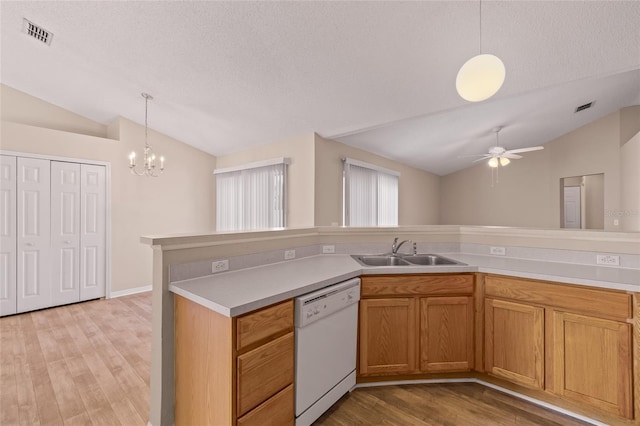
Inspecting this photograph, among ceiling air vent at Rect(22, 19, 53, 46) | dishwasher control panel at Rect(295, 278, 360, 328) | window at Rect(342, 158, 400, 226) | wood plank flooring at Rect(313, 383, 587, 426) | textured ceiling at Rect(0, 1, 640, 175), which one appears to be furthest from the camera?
window at Rect(342, 158, 400, 226)

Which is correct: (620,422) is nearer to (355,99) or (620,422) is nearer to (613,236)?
(613,236)

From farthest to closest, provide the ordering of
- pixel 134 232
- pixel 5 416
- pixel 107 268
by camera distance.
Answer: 1. pixel 134 232
2. pixel 107 268
3. pixel 5 416

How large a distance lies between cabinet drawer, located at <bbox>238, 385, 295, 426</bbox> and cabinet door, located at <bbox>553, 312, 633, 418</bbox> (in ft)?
5.49

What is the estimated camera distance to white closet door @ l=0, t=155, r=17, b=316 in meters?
3.55

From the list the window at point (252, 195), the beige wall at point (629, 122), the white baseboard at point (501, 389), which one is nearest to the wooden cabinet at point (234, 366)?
the white baseboard at point (501, 389)

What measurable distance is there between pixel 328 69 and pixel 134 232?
4139 millimetres

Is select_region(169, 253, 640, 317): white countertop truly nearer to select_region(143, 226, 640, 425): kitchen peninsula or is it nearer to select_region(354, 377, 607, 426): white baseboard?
select_region(143, 226, 640, 425): kitchen peninsula

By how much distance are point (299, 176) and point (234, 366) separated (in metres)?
3.36

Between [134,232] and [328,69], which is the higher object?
[328,69]

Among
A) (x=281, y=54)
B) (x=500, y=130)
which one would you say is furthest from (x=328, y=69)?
(x=500, y=130)

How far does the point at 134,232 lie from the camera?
4.75m

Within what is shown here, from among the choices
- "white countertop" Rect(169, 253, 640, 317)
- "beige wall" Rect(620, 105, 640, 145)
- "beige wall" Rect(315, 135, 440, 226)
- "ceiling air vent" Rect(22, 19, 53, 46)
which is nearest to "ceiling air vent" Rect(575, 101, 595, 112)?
"beige wall" Rect(620, 105, 640, 145)

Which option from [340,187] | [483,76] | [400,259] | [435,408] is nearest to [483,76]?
[483,76]

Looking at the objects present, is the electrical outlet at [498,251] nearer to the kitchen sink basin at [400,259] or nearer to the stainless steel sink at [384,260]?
the kitchen sink basin at [400,259]
